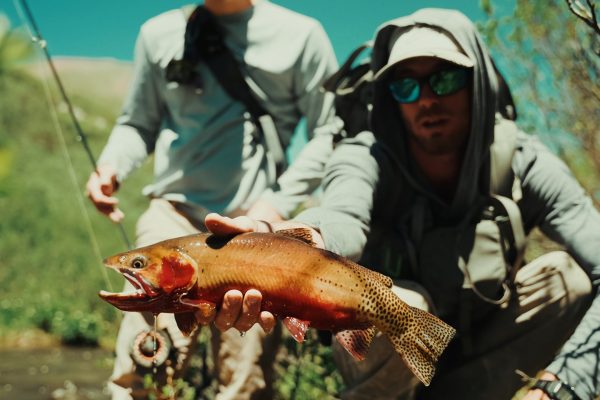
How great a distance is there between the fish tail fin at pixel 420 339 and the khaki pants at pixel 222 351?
1209 millimetres

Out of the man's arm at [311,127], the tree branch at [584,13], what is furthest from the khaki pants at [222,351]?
the tree branch at [584,13]

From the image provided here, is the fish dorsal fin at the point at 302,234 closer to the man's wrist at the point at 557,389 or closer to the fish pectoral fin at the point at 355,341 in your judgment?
the fish pectoral fin at the point at 355,341

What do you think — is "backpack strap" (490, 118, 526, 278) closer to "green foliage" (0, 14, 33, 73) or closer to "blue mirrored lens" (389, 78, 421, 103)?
"blue mirrored lens" (389, 78, 421, 103)

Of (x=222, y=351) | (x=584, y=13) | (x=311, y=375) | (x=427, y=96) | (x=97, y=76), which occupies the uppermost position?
(x=584, y=13)

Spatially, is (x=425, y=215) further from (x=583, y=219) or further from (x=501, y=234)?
(x=583, y=219)

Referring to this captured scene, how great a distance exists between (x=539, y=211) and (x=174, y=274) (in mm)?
1851

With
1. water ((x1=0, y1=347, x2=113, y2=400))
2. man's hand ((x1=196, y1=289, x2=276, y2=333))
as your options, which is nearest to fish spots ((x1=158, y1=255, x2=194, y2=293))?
man's hand ((x1=196, y1=289, x2=276, y2=333))

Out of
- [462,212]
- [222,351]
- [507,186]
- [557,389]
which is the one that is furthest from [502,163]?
[222,351]

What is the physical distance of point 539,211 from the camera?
310 centimetres

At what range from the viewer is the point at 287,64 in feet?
11.5

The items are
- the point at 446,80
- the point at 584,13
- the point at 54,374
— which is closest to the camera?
the point at 584,13

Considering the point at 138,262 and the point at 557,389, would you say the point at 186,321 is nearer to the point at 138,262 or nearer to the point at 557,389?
the point at 138,262

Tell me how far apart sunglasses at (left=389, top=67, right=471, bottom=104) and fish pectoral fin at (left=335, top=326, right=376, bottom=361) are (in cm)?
130

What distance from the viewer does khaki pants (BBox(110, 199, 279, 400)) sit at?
332 centimetres
